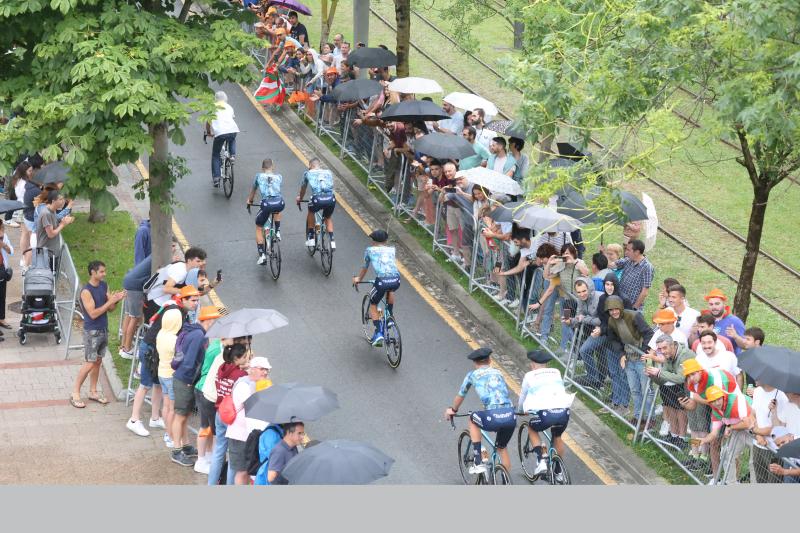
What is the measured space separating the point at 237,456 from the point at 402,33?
1326cm

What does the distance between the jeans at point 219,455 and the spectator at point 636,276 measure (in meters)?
5.94

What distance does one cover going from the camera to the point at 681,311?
14.4 metres

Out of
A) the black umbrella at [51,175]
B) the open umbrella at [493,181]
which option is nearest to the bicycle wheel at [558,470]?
the open umbrella at [493,181]

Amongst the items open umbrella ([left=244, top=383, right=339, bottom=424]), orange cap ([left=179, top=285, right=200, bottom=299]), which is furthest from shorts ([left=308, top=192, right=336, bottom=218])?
open umbrella ([left=244, top=383, right=339, bottom=424])

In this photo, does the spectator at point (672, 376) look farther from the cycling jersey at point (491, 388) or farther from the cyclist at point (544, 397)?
the cycling jersey at point (491, 388)

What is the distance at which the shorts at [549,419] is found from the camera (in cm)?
1241

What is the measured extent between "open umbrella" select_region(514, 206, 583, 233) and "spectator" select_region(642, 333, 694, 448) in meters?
2.49

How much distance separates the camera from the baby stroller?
16203 mm

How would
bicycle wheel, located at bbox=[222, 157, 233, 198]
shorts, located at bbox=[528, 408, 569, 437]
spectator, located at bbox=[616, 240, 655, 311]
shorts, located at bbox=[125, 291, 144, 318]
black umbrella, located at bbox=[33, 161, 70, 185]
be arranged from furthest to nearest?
bicycle wheel, located at bbox=[222, 157, 233, 198] → black umbrella, located at bbox=[33, 161, 70, 185] → shorts, located at bbox=[125, 291, 144, 318] → spectator, located at bbox=[616, 240, 655, 311] → shorts, located at bbox=[528, 408, 569, 437]

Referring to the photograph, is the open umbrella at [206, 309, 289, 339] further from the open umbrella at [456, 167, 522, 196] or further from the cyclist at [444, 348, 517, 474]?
the open umbrella at [456, 167, 522, 196]

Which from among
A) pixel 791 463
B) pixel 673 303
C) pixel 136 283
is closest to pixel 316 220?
pixel 136 283

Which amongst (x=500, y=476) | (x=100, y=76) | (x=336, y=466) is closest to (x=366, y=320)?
(x=500, y=476)

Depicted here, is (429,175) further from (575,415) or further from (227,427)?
(227,427)

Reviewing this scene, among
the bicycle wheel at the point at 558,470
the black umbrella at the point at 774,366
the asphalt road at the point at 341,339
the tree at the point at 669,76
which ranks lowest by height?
the asphalt road at the point at 341,339
